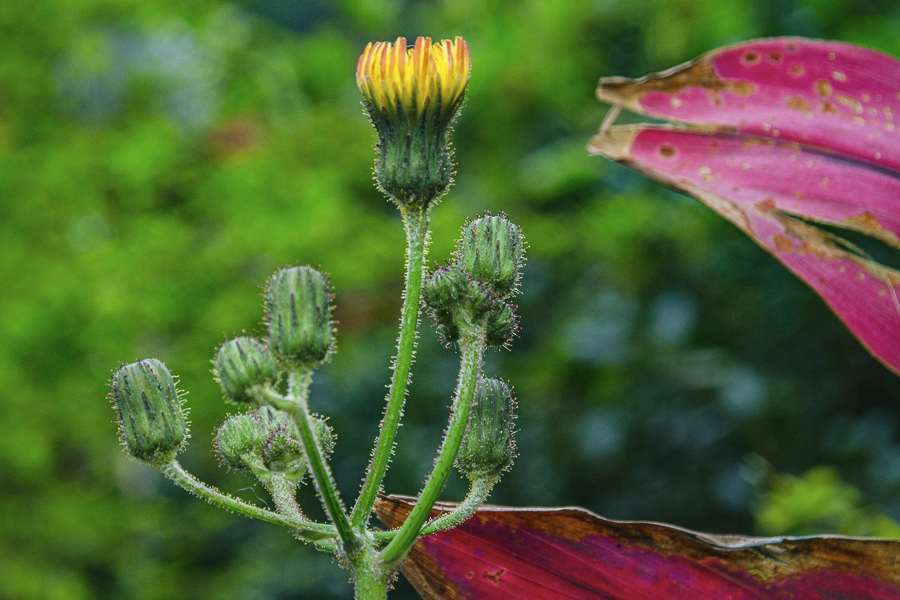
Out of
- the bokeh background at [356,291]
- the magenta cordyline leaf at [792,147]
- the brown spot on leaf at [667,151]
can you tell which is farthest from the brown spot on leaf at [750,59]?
the bokeh background at [356,291]

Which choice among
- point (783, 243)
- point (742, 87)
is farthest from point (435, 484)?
point (742, 87)

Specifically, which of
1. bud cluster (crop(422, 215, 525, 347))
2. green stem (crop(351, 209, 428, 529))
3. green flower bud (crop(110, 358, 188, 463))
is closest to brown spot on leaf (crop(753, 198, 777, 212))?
bud cluster (crop(422, 215, 525, 347))

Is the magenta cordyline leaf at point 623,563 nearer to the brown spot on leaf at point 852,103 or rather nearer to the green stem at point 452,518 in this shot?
the green stem at point 452,518

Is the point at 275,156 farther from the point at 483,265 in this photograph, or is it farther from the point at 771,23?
the point at 483,265

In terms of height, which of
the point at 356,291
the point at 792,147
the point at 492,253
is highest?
the point at 356,291

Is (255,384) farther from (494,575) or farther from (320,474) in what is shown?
(494,575)

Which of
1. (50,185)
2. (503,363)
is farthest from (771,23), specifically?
(50,185)
